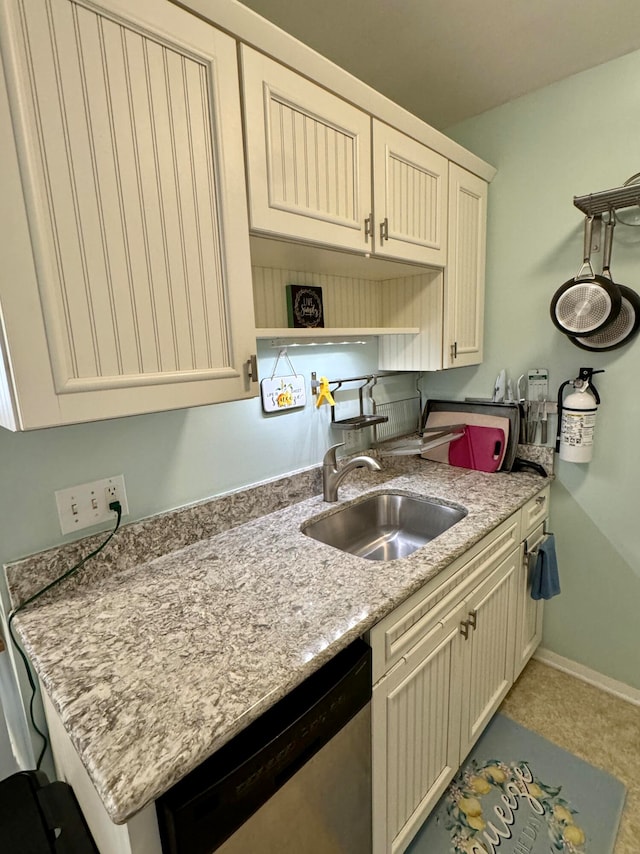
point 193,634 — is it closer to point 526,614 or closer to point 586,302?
point 526,614

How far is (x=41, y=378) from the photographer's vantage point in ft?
2.47

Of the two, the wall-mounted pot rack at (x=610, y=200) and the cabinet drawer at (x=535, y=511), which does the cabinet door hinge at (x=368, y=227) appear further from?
the cabinet drawer at (x=535, y=511)

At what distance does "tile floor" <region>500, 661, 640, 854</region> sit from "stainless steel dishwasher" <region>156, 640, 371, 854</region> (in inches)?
39.7

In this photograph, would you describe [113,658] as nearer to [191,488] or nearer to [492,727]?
[191,488]

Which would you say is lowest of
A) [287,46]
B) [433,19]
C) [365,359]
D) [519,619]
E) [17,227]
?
[519,619]

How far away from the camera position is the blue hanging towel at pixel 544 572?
68.1 inches

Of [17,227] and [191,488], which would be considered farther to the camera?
[191,488]

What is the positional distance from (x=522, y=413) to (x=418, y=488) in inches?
24.8

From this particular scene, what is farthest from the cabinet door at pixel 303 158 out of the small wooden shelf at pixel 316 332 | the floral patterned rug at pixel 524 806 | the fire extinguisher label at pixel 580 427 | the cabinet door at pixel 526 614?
the floral patterned rug at pixel 524 806

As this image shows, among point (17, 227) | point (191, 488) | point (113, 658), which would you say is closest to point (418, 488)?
point (191, 488)

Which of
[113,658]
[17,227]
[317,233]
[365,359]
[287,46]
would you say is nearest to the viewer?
[17,227]

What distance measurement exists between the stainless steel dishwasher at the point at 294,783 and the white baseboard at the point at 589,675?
136 centimetres

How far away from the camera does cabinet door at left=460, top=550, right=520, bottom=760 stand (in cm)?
140

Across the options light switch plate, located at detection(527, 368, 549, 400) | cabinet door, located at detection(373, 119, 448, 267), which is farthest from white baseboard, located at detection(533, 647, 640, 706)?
cabinet door, located at detection(373, 119, 448, 267)
